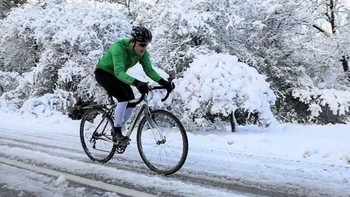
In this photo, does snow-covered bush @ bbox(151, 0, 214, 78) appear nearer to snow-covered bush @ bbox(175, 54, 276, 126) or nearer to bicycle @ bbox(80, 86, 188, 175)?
snow-covered bush @ bbox(175, 54, 276, 126)

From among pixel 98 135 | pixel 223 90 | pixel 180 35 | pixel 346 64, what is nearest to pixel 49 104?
pixel 180 35

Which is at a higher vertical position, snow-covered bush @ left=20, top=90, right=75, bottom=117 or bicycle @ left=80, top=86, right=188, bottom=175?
snow-covered bush @ left=20, top=90, right=75, bottom=117

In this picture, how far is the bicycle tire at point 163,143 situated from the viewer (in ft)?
16.2

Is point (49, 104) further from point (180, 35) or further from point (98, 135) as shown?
point (98, 135)

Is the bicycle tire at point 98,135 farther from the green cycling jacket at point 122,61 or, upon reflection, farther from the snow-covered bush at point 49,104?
the snow-covered bush at point 49,104

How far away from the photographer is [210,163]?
5578 millimetres

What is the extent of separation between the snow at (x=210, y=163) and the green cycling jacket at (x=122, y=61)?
1.07m

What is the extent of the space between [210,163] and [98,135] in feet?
5.08

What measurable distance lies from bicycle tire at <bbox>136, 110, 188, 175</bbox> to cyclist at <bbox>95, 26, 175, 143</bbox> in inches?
12.3

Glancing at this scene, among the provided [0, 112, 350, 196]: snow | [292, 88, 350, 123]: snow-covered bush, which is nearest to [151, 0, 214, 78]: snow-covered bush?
[292, 88, 350, 123]: snow-covered bush

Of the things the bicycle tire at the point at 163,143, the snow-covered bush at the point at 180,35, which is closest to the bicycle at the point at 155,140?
the bicycle tire at the point at 163,143

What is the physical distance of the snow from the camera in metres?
4.41

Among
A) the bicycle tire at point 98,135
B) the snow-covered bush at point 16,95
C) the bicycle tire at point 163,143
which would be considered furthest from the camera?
the snow-covered bush at point 16,95

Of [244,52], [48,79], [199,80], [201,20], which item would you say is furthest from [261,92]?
[48,79]
